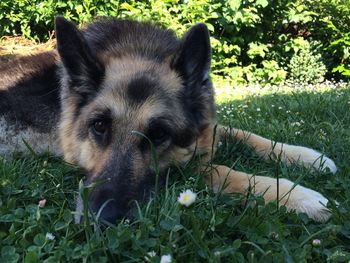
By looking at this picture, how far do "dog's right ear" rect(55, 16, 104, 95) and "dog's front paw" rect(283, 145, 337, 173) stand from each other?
5.07 ft

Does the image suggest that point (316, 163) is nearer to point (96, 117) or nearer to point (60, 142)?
point (96, 117)

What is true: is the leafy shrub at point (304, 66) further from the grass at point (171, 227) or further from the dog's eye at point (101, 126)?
the dog's eye at point (101, 126)

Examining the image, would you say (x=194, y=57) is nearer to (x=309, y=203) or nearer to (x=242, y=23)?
(x=309, y=203)

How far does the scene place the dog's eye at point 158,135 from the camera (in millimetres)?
2729

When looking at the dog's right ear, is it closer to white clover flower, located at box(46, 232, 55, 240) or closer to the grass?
the grass

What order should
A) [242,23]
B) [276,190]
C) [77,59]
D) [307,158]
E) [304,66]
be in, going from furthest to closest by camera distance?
[304,66]
[242,23]
[307,158]
[77,59]
[276,190]

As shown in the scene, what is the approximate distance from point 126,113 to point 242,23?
9052 mm

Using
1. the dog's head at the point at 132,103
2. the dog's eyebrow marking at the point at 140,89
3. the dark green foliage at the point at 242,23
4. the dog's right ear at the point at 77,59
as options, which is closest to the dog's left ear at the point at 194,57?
the dog's head at the point at 132,103

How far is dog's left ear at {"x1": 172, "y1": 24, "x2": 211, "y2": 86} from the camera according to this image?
2.87m

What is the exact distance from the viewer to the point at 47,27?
1052cm

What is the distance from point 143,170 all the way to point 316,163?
140cm

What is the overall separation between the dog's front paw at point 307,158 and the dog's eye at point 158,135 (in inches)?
39.9

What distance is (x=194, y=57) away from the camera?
9.84 ft

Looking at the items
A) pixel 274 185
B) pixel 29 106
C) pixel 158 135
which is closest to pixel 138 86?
pixel 158 135
